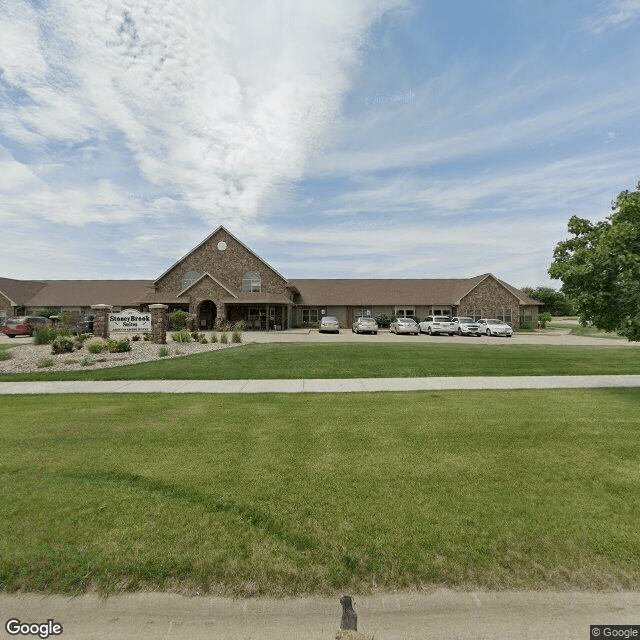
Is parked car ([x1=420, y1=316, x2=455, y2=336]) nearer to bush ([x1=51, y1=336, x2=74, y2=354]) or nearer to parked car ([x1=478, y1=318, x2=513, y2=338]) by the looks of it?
parked car ([x1=478, y1=318, x2=513, y2=338])

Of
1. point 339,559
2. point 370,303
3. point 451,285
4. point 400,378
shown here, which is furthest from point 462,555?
point 451,285

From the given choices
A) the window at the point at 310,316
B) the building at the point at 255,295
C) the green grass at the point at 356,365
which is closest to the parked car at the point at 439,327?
the building at the point at 255,295

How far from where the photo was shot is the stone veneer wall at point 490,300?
4100cm

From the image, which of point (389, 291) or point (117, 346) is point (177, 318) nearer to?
point (117, 346)

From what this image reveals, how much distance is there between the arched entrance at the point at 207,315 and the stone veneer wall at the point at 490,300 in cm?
2846

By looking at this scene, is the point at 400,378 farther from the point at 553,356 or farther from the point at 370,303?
the point at 370,303

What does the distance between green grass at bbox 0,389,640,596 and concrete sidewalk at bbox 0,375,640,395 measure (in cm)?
271

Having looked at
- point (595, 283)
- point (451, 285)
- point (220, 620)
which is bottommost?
point (220, 620)

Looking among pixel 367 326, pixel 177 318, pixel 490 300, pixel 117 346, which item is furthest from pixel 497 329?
pixel 117 346

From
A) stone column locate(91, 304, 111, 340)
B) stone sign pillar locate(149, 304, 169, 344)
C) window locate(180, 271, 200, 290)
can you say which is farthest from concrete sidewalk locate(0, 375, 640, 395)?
window locate(180, 271, 200, 290)

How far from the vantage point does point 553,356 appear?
15742 millimetres

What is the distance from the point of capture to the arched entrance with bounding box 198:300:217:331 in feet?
115

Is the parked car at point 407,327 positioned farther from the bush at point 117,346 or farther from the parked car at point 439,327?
the bush at point 117,346

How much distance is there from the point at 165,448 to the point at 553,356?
54.7ft
